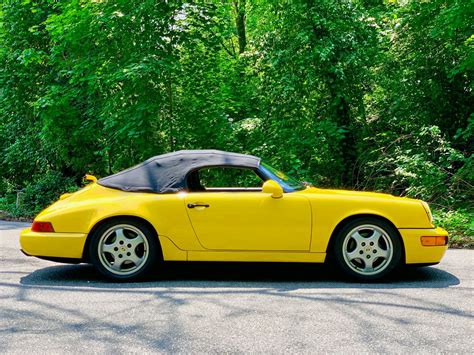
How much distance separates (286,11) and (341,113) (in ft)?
9.00

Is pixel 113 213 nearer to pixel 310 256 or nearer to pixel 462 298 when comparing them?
pixel 310 256

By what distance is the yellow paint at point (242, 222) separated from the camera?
19.0ft

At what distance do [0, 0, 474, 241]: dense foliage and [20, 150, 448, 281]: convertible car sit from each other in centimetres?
618

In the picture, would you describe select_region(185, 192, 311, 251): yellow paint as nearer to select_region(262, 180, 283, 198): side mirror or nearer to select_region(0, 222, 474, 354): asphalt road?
select_region(262, 180, 283, 198): side mirror

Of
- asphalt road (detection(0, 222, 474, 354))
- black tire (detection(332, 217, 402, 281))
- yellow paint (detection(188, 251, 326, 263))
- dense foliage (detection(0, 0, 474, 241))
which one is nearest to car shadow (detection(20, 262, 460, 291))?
asphalt road (detection(0, 222, 474, 354))

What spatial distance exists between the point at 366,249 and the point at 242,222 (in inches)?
50.2

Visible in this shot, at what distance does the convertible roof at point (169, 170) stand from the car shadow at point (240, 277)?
3.21ft

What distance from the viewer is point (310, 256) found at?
5.82m

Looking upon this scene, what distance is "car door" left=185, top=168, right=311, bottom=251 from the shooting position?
5.80m

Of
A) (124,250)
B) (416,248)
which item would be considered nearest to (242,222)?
(124,250)

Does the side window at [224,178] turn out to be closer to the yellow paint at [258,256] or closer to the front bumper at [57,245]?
the yellow paint at [258,256]

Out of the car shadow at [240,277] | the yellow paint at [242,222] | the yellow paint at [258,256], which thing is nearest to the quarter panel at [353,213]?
the yellow paint at [242,222]

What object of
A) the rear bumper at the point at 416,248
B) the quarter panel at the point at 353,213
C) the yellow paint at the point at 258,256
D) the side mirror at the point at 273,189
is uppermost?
the side mirror at the point at 273,189

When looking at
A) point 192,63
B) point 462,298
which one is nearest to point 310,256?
point 462,298
